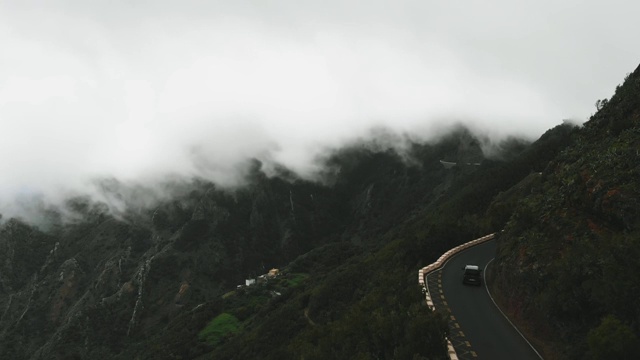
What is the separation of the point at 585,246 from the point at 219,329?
11200 cm

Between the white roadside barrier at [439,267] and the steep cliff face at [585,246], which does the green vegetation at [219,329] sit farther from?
the steep cliff face at [585,246]

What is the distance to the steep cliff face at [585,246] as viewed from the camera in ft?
60.7

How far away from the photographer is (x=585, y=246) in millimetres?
23016

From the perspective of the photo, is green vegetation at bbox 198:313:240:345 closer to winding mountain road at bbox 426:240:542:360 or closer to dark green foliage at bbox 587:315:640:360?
winding mountain road at bbox 426:240:542:360

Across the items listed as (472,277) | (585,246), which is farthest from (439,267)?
(585,246)

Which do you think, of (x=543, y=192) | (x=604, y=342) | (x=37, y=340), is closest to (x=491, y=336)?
(x=604, y=342)

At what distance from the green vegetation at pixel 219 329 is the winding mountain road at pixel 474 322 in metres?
85.8

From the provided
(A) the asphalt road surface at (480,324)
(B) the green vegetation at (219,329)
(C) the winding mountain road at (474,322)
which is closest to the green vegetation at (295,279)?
(B) the green vegetation at (219,329)

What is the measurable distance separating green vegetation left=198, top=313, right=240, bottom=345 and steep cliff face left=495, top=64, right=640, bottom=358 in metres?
93.5

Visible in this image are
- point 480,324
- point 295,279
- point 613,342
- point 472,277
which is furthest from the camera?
point 295,279

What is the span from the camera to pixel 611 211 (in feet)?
79.1

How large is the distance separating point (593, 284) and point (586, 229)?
715cm

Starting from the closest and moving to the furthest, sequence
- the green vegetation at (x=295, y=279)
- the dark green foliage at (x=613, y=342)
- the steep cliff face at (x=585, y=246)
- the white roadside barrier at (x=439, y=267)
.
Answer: the dark green foliage at (x=613, y=342), the steep cliff face at (x=585, y=246), the white roadside barrier at (x=439, y=267), the green vegetation at (x=295, y=279)

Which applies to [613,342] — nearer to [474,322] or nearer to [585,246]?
[585,246]
